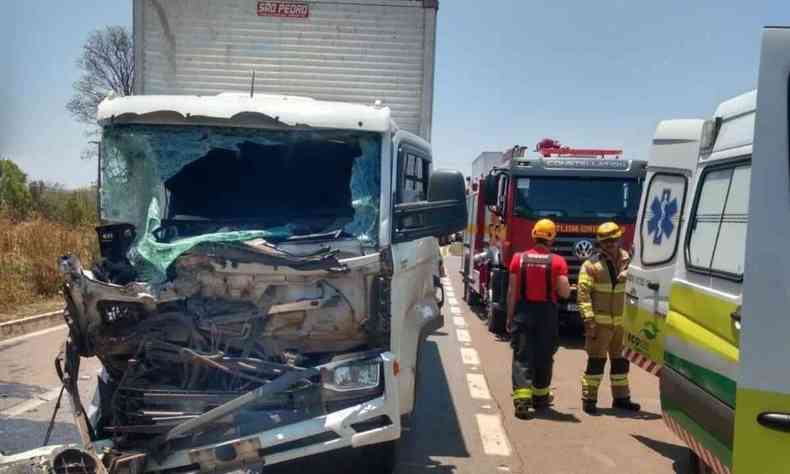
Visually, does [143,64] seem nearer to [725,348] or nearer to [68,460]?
[68,460]

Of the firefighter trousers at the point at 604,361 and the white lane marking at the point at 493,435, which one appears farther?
the firefighter trousers at the point at 604,361

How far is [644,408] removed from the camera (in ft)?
23.9

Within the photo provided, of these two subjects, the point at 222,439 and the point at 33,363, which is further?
the point at 33,363

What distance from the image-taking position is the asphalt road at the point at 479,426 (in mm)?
5535

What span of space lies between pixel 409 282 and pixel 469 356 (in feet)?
16.4

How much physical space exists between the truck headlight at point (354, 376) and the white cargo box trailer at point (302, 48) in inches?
133

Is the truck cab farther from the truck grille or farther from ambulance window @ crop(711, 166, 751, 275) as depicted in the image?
the truck grille

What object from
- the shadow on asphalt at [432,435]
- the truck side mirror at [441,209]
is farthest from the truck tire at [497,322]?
the truck side mirror at [441,209]

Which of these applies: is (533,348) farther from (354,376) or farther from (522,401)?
(354,376)

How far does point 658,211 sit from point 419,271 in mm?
1925

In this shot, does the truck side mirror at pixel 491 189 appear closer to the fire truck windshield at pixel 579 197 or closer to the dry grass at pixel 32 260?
the fire truck windshield at pixel 579 197

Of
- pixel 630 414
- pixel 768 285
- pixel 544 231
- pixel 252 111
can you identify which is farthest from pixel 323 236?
pixel 630 414

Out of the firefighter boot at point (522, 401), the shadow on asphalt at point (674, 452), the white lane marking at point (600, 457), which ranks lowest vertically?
the white lane marking at point (600, 457)

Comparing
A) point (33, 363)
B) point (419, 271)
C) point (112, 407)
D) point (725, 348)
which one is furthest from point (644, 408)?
point (33, 363)
